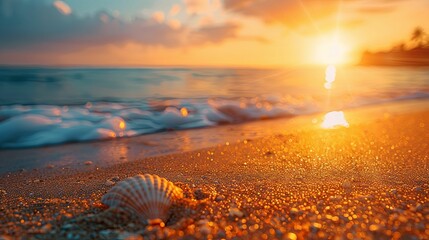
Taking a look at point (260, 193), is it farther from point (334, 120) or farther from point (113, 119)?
point (334, 120)

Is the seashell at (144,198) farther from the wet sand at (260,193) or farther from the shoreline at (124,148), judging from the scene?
the shoreline at (124,148)

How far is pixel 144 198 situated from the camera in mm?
1817

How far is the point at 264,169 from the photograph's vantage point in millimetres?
3238

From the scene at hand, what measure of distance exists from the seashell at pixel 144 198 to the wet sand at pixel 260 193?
60mm

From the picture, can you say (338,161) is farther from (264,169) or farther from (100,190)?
(100,190)

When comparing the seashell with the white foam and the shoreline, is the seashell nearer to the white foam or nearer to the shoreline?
the shoreline

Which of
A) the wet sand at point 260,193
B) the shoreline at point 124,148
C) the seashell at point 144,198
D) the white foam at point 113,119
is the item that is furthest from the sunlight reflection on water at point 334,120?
the seashell at point 144,198

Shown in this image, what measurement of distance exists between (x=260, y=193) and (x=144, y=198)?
96 centimetres

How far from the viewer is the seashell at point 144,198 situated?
5.89 ft

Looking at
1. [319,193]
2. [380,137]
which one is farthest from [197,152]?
[380,137]

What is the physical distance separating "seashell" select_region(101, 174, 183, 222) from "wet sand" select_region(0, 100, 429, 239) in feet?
0.20

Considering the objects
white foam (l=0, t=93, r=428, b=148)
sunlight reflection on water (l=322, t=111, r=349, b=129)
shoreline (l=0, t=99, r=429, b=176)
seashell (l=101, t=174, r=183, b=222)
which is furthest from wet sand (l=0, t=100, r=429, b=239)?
white foam (l=0, t=93, r=428, b=148)

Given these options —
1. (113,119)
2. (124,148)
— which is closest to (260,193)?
(124,148)

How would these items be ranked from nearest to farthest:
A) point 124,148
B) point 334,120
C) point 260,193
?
point 260,193 → point 124,148 → point 334,120
